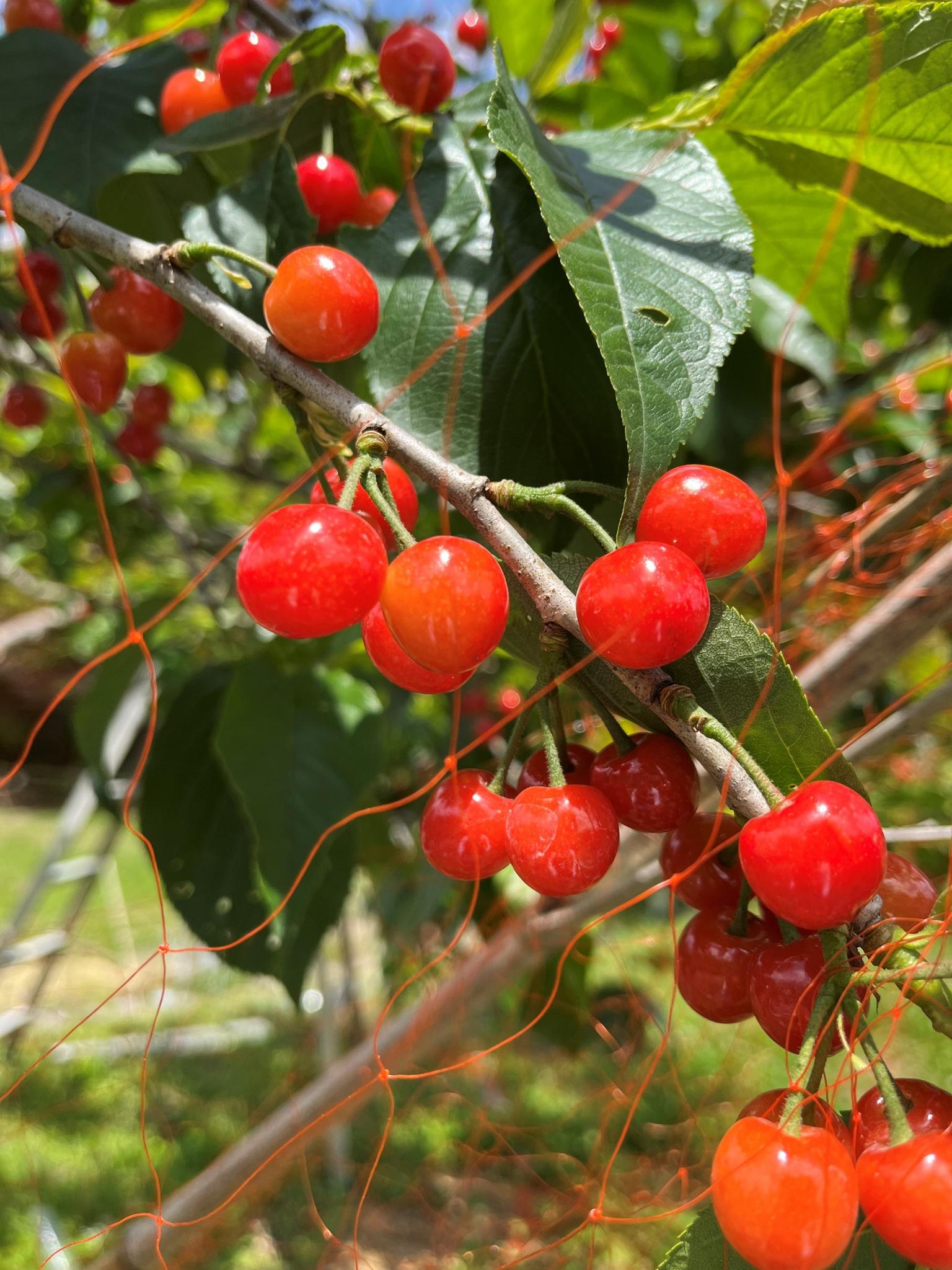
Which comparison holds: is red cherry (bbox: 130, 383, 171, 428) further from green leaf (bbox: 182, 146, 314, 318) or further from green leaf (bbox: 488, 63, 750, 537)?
green leaf (bbox: 488, 63, 750, 537)

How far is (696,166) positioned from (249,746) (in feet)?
1.79

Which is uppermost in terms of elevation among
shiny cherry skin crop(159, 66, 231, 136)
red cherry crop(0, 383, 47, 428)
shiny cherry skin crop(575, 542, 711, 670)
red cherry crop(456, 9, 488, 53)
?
red cherry crop(456, 9, 488, 53)

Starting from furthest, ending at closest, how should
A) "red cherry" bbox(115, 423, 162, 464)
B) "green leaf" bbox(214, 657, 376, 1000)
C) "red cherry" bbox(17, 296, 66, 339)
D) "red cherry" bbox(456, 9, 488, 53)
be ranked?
"red cherry" bbox(456, 9, 488, 53), "red cherry" bbox(115, 423, 162, 464), "red cherry" bbox(17, 296, 66, 339), "green leaf" bbox(214, 657, 376, 1000)

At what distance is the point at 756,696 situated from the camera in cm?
40

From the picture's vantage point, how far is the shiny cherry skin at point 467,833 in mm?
442

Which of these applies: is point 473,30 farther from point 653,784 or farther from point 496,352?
point 653,784

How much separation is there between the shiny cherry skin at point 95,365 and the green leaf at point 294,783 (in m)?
0.29

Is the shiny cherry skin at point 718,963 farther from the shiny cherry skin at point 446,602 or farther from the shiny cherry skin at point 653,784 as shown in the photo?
the shiny cherry skin at point 446,602

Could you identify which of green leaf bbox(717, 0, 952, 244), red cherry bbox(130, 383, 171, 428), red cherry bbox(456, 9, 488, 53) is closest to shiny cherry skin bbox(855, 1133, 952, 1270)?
green leaf bbox(717, 0, 952, 244)

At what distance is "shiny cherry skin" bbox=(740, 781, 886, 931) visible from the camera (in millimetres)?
342

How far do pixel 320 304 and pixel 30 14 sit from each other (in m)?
0.66

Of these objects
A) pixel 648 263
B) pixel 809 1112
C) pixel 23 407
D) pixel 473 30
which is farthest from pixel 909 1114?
pixel 473 30

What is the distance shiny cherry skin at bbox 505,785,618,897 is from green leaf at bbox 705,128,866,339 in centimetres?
44

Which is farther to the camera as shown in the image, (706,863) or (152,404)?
(152,404)
